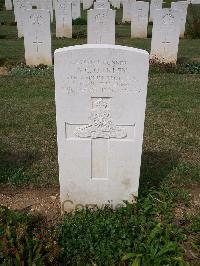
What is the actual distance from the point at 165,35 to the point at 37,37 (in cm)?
414

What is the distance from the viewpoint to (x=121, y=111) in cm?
360

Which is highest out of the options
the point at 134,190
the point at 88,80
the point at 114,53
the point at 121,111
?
the point at 114,53

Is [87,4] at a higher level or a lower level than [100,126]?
higher

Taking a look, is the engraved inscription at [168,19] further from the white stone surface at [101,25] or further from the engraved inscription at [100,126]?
the engraved inscription at [100,126]

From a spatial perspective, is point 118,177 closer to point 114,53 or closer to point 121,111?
point 121,111

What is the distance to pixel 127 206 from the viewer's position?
4027mm

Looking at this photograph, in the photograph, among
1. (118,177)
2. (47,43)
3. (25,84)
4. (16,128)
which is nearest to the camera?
(118,177)

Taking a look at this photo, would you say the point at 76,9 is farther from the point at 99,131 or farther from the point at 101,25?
the point at 99,131

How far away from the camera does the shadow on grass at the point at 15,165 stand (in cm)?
485

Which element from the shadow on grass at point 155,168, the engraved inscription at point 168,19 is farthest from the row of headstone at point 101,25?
the shadow on grass at point 155,168

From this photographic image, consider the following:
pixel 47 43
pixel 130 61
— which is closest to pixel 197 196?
pixel 130 61

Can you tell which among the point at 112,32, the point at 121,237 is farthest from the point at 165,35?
the point at 121,237

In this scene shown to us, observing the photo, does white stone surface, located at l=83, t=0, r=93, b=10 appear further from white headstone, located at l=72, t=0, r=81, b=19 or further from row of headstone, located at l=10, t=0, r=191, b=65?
row of headstone, located at l=10, t=0, r=191, b=65

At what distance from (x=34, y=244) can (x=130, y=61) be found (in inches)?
77.5
